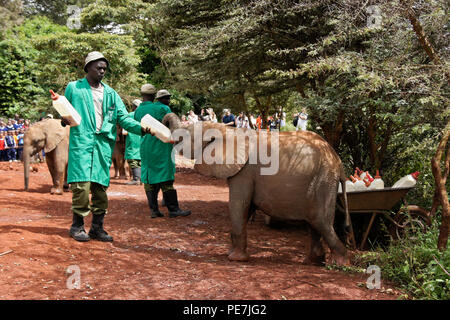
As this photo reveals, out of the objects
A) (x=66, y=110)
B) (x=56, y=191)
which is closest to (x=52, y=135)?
(x=56, y=191)

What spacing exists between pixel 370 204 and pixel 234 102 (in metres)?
7.03

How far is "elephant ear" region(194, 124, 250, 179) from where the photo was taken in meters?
5.04

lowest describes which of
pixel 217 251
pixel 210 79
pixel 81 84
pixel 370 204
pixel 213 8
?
pixel 217 251

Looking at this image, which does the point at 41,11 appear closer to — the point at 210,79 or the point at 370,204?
the point at 210,79

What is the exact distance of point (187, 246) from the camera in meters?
5.95

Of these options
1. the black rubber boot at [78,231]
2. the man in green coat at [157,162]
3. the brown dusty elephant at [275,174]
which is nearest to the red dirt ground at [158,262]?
the black rubber boot at [78,231]

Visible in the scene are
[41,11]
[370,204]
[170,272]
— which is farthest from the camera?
[41,11]

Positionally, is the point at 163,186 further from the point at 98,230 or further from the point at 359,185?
the point at 359,185

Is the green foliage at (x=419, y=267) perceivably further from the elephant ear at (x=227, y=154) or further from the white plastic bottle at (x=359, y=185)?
the elephant ear at (x=227, y=154)

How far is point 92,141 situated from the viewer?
205 inches

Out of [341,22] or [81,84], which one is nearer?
[81,84]

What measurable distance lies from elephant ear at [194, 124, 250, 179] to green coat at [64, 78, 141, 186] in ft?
3.91

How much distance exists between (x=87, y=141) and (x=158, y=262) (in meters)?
1.68

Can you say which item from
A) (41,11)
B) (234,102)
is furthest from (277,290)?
(41,11)
